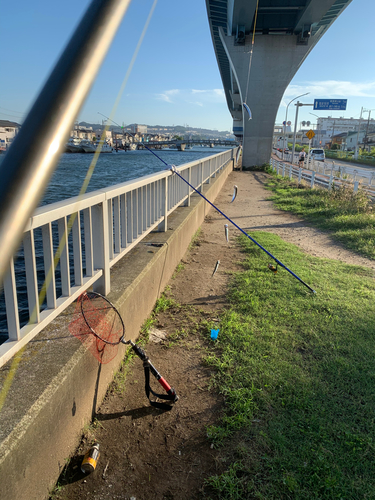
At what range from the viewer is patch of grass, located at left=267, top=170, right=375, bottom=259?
25.2ft

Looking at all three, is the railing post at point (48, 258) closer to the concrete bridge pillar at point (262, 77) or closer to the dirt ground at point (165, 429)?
the dirt ground at point (165, 429)

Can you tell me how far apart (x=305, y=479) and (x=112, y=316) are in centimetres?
165

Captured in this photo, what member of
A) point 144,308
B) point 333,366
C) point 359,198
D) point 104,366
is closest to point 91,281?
point 104,366

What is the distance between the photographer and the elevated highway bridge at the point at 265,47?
2470 centimetres

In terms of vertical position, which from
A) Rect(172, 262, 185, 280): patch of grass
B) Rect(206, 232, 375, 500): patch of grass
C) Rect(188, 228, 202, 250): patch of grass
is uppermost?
Rect(206, 232, 375, 500): patch of grass

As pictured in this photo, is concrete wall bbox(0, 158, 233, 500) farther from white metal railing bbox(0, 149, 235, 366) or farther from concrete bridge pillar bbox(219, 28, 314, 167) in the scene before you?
concrete bridge pillar bbox(219, 28, 314, 167)

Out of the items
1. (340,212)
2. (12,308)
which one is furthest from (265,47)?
(12,308)

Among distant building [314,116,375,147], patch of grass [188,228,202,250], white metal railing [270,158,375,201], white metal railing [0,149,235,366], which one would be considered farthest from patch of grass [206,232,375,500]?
distant building [314,116,375,147]

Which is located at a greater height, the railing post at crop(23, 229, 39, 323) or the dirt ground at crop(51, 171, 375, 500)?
the railing post at crop(23, 229, 39, 323)

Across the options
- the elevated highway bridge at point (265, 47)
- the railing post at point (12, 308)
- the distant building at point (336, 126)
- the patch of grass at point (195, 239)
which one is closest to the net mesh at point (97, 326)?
the railing post at point (12, 308)

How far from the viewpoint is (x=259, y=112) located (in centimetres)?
2994

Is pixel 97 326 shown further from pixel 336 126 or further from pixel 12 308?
pixel 336 126

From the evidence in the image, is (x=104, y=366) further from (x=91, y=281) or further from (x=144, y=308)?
(x=144, y=308)

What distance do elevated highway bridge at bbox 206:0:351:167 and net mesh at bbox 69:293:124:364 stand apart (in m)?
25.2
